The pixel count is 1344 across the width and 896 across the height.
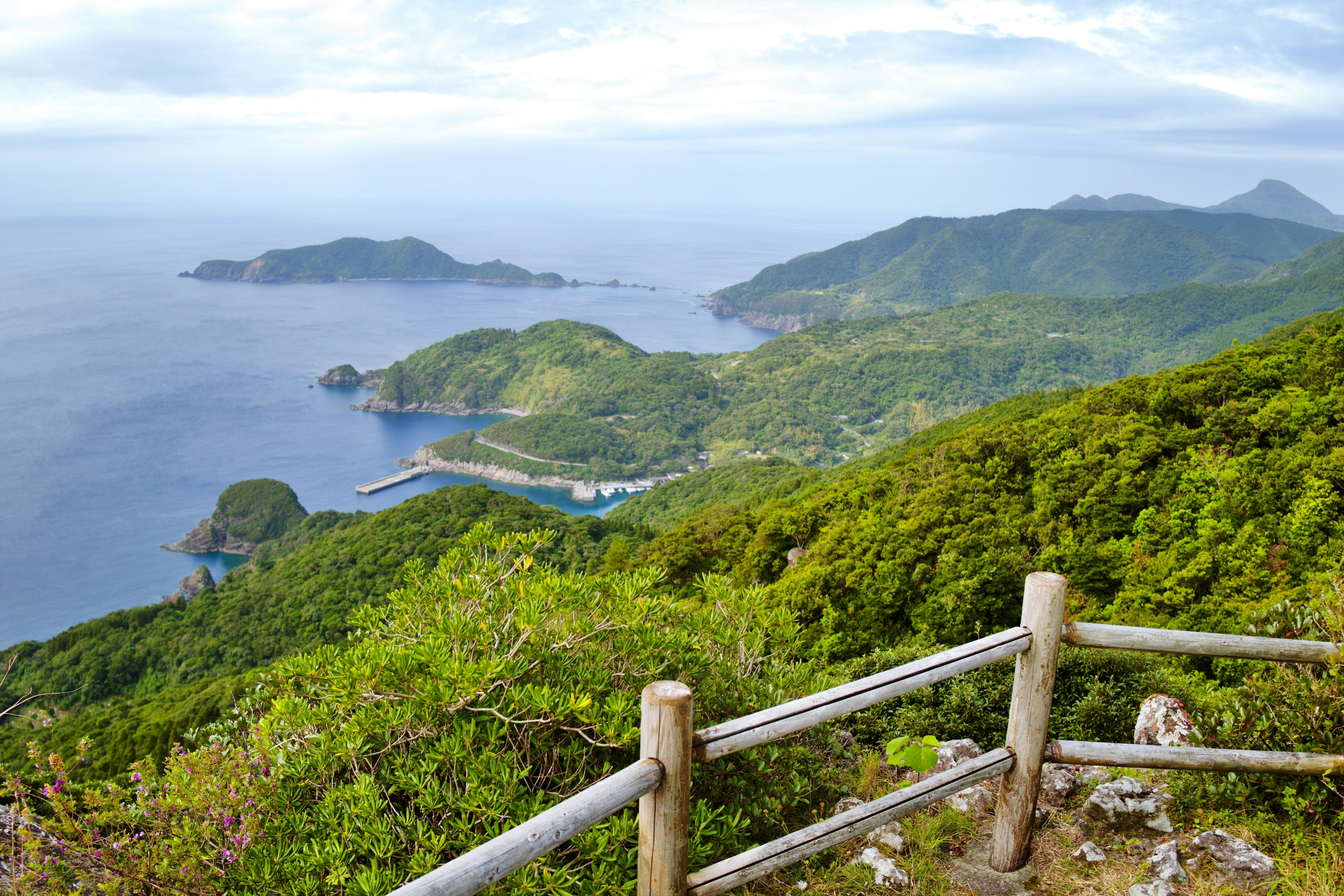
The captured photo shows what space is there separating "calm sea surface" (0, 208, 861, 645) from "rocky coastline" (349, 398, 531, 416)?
136 centimetres

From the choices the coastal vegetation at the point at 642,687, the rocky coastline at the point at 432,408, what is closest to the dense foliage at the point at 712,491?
the coastal vegetation at the point at 642,687

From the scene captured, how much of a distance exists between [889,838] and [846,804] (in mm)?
366

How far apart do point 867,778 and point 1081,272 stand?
214151mm

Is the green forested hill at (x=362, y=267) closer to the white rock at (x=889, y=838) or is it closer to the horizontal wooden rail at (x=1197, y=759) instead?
the white rock at (x=889, y=838)

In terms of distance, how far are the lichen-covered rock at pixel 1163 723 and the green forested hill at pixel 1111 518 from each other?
4.76 meters

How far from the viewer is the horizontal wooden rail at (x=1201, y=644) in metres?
2.21

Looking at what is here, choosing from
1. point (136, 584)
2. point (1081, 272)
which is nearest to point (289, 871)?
point (136, 584)

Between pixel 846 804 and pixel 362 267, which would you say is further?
pixel 362 267

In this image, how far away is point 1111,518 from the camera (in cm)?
1195

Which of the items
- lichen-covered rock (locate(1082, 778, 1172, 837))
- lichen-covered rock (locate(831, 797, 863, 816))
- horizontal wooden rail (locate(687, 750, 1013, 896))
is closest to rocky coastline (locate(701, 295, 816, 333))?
lichen-covered rock (locate(831, 797, 863, 816))

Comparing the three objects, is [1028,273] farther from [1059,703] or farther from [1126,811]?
[1126,811]

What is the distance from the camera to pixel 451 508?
44031mm

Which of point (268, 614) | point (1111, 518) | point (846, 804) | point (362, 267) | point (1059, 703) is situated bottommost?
point (268, 614)

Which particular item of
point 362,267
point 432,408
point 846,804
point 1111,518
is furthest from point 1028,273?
point 846,804
